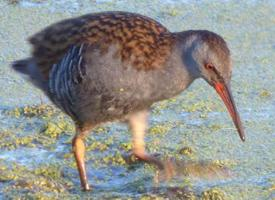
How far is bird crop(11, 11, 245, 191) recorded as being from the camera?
621 cm

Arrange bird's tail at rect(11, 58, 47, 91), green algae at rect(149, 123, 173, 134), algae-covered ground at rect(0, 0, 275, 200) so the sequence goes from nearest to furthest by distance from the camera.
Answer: algae-covered ground at rect(0, 0, 275, 200), bird's tail at rect(11, 58, 47, 91), green algae at rect(149, 123, 173, 134)

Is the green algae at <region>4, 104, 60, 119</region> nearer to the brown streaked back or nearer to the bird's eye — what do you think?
the brown streaked back

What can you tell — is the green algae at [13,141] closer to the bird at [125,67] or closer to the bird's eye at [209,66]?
the bird at [125,67]

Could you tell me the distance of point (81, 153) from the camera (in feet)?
21.8

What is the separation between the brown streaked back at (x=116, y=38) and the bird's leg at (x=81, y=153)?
0.48 meters

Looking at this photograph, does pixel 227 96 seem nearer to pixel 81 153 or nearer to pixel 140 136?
pixel 140 136

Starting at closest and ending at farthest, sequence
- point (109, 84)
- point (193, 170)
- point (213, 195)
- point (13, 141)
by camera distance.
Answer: point (109, 84) < point (213, 195) < point (193, 170) < point (13, 141)

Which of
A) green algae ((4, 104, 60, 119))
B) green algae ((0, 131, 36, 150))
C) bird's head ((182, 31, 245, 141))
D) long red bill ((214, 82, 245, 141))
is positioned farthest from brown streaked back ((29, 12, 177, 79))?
green algae ((4, 104, 60, 119))

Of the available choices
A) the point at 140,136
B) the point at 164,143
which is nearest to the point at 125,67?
the point at 140,136

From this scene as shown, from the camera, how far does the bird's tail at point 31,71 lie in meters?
6.75

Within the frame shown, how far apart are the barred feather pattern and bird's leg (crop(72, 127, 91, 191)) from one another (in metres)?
0.16

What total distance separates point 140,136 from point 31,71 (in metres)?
0.91

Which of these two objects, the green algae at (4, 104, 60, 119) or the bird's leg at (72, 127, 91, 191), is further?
the green algae at (4, 104, 60, 119)

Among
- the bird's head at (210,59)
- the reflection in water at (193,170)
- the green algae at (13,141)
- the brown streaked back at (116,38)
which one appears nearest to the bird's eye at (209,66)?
the bird's head at (210,59)
